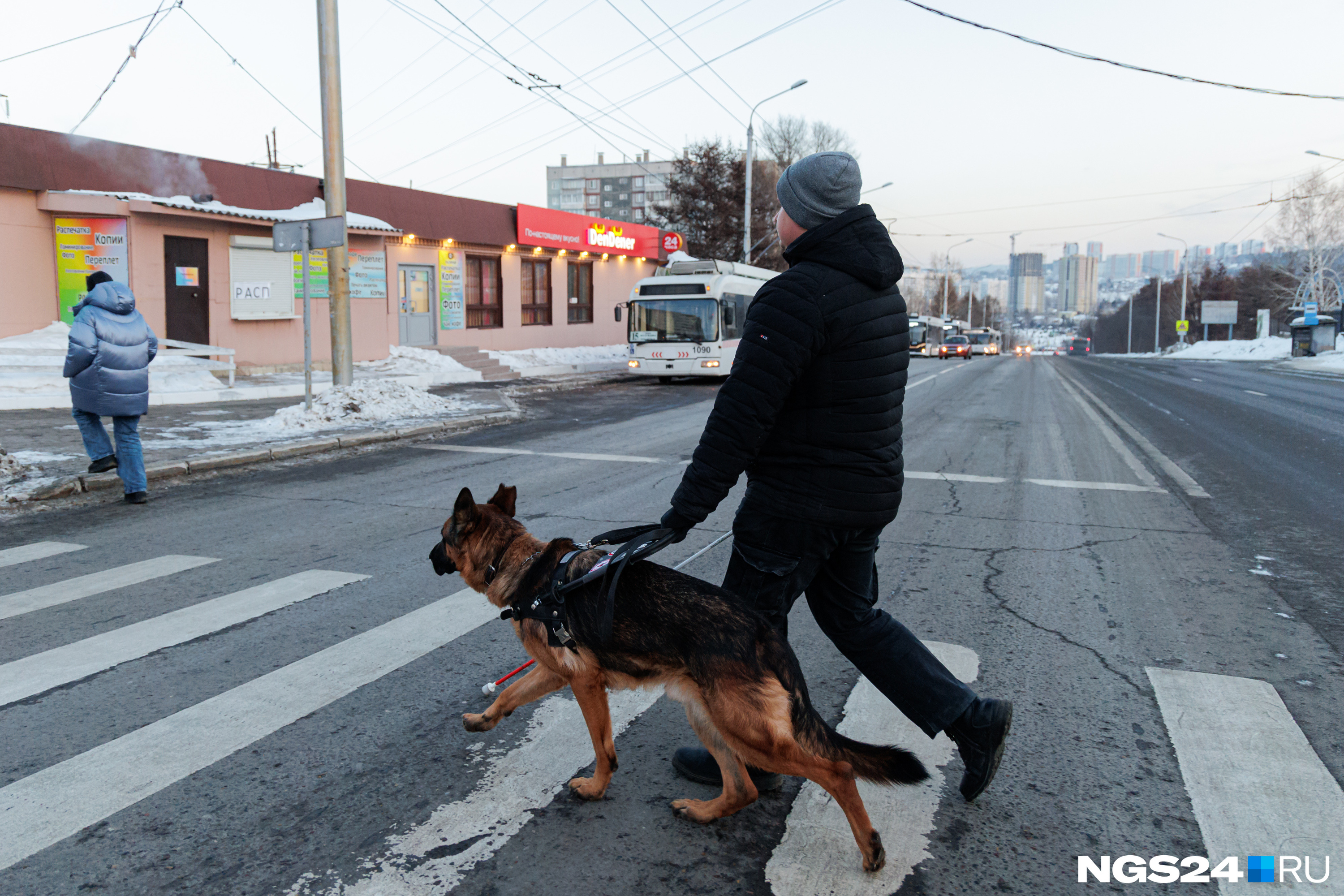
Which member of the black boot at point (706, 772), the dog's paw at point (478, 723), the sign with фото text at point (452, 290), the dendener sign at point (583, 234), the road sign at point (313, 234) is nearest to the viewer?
the black boot at point (706, 772)

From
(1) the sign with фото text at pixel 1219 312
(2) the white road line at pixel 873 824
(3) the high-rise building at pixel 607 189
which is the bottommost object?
(2) the white road line at pixel 873 824

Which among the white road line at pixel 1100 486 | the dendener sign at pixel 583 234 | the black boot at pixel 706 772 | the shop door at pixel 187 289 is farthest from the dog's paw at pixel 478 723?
the dendener sign at pixel 583 234

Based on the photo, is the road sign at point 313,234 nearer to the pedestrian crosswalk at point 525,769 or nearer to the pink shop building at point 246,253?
the pink shop building at point 246,253

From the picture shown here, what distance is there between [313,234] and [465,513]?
1096 cm

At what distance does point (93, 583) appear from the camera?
532 centimetres

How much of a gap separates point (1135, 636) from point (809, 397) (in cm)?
293

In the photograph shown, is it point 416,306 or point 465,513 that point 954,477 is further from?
point 416,306

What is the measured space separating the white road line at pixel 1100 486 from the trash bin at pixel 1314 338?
156 feet

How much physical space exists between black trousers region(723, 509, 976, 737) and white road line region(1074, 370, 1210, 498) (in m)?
6.78

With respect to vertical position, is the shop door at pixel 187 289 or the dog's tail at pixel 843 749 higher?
the shop door at pixel 187 289

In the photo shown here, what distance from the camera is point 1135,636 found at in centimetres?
442

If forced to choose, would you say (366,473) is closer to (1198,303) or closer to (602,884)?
(602,884)

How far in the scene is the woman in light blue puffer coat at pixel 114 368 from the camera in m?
7.55

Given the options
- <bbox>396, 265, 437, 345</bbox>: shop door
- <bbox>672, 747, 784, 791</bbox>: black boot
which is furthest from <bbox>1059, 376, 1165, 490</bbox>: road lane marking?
<bbox>396, 265, 437, 345</bbox>: shop door
